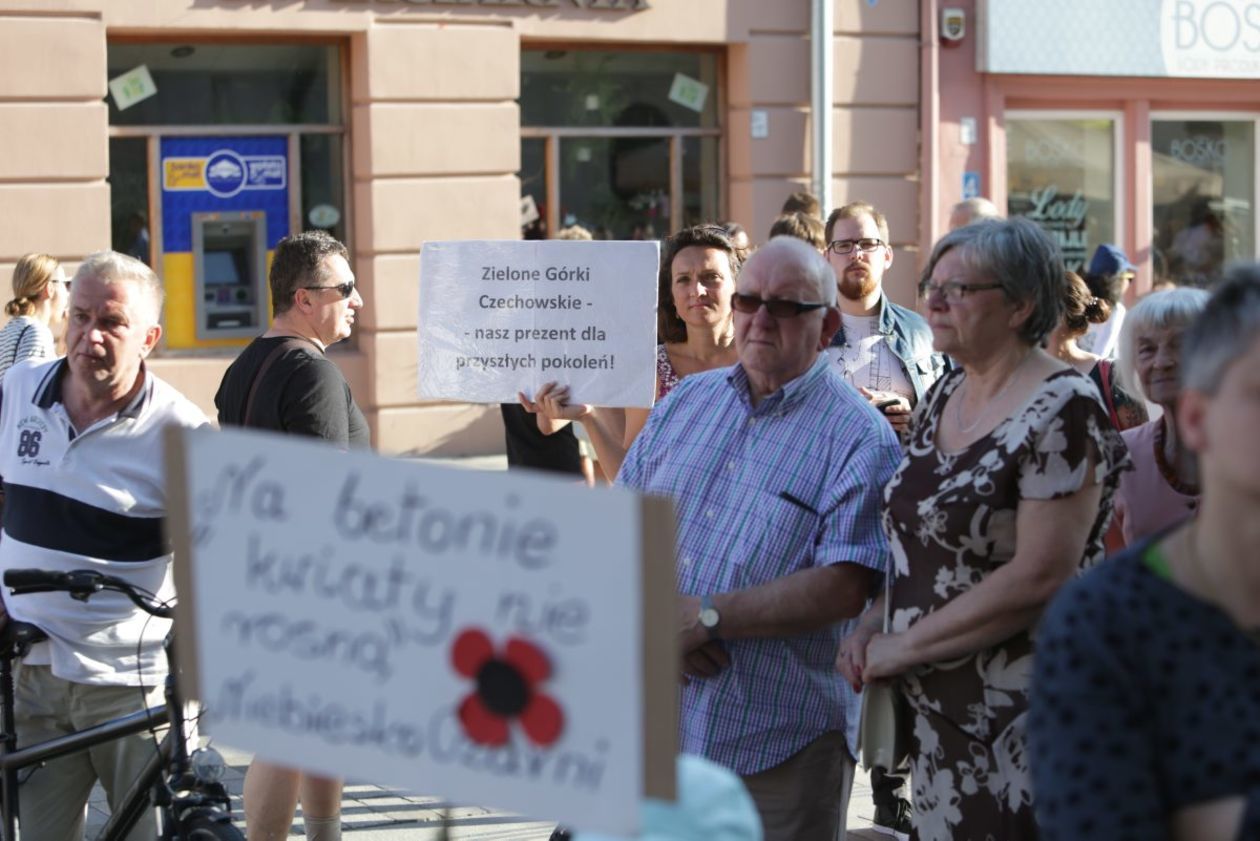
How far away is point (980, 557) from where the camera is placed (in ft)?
11.5

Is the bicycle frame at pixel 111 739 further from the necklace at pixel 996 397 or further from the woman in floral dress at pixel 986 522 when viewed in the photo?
the necklace at pixel 996 397

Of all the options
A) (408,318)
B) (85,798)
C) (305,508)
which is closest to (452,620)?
(305,508)

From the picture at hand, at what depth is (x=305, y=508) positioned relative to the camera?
251 centimetres

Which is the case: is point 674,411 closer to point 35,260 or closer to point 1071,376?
point 1071,376

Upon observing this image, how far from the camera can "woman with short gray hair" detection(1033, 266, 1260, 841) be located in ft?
7.09

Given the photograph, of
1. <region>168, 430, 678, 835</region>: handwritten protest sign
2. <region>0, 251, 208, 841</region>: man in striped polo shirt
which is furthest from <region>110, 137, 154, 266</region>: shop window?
<region>168, 430, 678, 835</region>: handwritten protest sign

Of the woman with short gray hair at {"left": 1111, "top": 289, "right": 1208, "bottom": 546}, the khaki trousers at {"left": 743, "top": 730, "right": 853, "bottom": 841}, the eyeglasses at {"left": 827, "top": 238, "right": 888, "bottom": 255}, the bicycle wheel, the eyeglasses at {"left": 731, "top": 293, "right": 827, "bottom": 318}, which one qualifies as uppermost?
the eyeglasses at {"left": 827, "top": 238, "right": 888, "bottom": 255}

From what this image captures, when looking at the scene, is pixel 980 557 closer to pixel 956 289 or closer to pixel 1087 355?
pixel 956 289

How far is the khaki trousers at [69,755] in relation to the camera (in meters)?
4.50

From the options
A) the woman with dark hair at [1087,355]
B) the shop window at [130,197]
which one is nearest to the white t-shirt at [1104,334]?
the woman with dark hair at [1087,355]

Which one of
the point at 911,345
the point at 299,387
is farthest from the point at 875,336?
the point at 299,387

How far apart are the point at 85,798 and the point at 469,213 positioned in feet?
30.3

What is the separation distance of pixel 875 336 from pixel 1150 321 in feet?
4.46

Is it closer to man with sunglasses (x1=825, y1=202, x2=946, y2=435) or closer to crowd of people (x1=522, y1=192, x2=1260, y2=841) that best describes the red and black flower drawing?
crowd of people (x1=522, y1=192, x2=1260, y2=841)
